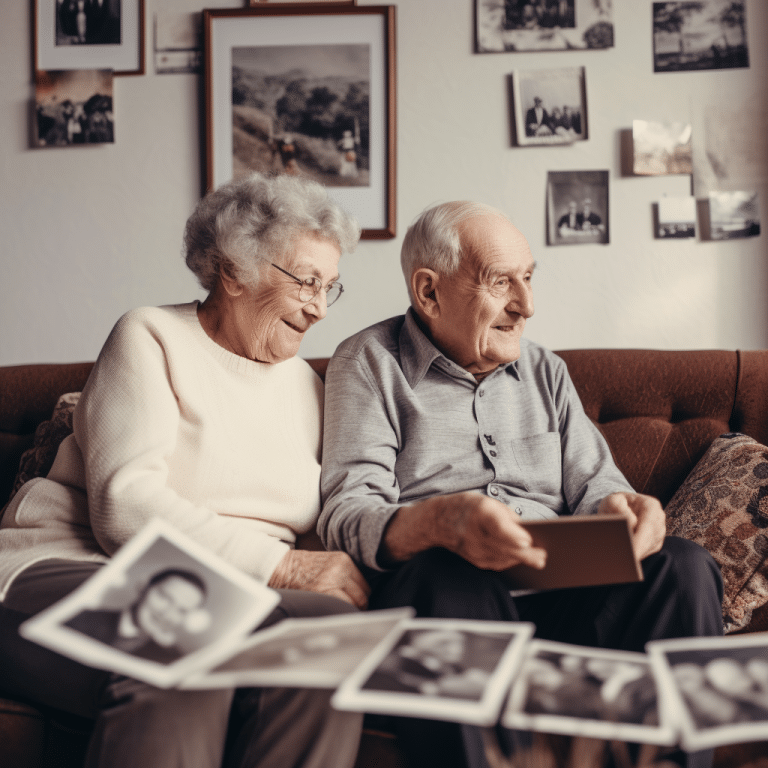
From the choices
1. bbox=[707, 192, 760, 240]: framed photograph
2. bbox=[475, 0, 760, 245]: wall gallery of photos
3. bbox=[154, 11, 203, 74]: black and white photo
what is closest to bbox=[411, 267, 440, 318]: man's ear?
bbox=[475, 0, 760, 245]: wall gallery of photos

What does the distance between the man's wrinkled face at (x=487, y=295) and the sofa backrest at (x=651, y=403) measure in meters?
0.34

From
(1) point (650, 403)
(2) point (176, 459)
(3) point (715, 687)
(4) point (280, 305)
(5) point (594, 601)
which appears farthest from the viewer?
(1) point (650, 403)

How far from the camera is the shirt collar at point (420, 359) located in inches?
56.6

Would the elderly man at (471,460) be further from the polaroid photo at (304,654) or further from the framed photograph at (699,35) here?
the framed photograph at (699,35)

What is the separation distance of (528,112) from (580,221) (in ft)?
1.17

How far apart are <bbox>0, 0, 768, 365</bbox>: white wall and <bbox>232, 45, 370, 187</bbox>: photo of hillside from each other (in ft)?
0.42

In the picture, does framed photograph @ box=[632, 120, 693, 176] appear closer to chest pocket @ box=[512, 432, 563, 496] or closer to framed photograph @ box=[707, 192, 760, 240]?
framed photograph @ box=[707, 192, 760, 240]

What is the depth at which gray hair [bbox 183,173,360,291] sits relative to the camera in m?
1.37

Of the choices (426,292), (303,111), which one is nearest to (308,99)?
(303,111)

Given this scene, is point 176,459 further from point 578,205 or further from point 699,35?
point 699,35

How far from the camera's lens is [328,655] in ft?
2.11

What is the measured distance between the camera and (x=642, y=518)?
114cm

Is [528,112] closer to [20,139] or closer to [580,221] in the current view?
[580,221]

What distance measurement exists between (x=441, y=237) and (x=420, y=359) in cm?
26
